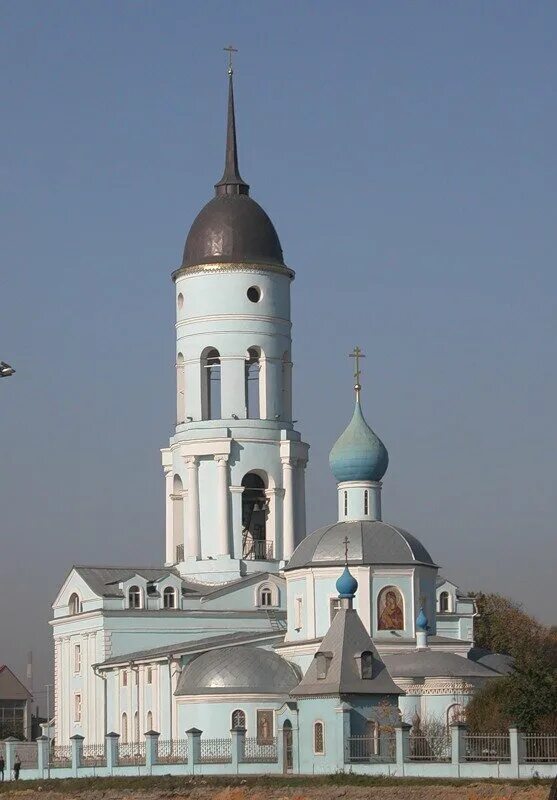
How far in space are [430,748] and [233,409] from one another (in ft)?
58.1

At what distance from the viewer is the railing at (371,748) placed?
40.9 meters

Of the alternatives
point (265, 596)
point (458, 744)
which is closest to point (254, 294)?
point (265, 596)

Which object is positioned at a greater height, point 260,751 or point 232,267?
point 232,267

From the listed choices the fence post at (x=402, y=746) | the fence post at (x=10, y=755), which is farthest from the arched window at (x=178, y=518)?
the fence post at (x=402, y=746)

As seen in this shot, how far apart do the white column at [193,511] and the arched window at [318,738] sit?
46.5 ft

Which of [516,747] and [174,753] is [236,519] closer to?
[174,753]

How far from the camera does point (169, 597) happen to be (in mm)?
55750

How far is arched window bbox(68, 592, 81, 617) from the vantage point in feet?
189

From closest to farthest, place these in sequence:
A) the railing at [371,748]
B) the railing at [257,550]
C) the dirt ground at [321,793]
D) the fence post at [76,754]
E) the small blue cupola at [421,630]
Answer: the dirt ground at [321,793]
the railing at [371,748]
the fence post at [76,754]
the small blue cupola at [421,630]
the railing at [257,550]

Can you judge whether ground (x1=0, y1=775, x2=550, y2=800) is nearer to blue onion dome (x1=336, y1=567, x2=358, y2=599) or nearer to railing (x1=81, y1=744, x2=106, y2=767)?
railing (x1=81, y1=744, x2=106, y2=767)

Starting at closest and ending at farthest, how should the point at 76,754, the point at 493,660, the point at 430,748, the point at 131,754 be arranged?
the point at 430,748, the point at 76,754, the point at 493,660, the point at 131,754

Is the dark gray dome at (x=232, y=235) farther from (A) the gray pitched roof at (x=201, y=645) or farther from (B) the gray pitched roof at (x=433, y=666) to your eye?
(B) the gray pitched roof at (x=433, y=666)

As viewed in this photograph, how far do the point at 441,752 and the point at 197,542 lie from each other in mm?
17154

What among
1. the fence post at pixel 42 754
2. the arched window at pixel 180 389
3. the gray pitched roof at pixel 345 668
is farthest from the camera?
the arched window at pixel 180 389
